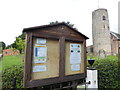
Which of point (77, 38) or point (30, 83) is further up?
point (77, 38)

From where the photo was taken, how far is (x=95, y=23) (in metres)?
20.3

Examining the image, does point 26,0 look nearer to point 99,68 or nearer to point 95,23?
point 99,68

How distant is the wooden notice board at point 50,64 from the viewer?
60.3 inches

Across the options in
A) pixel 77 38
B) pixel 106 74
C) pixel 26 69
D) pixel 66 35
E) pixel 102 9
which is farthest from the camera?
pixel 102 9

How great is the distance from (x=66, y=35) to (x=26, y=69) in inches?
41.0

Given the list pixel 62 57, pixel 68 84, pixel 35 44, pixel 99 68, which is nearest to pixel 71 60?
pixel 62 57

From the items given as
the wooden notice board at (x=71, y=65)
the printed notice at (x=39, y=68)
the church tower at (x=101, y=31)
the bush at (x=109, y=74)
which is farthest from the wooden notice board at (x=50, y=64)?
the church tower at (x=101, y=31)

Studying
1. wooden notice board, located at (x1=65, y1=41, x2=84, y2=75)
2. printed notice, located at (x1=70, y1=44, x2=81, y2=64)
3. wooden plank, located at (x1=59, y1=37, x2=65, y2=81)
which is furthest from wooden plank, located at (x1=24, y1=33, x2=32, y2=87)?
printed notice, located at (x1=70, y1=44, x2=81, y2=64)

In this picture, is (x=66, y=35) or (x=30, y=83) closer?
(x=30, y=83)

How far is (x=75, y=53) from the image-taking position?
6.82 feet

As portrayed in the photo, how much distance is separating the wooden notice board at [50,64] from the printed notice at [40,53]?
0.13ft

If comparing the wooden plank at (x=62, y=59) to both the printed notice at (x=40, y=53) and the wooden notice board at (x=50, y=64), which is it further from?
the printed notice at (x=40, y=53)

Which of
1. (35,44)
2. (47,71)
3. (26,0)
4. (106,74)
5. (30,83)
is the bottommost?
(106,74)

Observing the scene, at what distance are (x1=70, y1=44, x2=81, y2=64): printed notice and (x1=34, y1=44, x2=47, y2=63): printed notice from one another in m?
0.66
